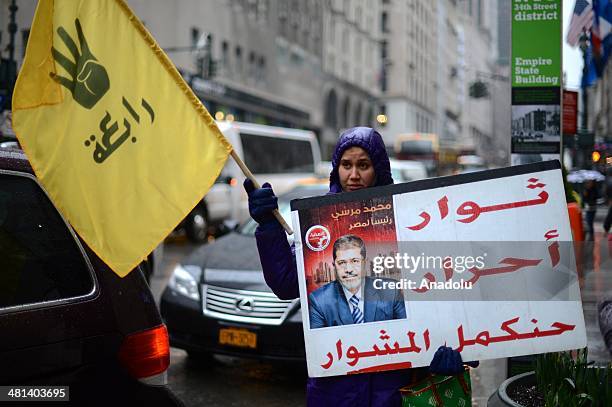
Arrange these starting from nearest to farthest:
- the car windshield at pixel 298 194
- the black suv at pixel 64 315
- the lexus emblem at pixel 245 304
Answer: the black suv at pixel 64 315 → the lexus emblem at pixel 245 304 → the car windshield at pixel 298 194

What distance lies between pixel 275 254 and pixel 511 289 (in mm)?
941

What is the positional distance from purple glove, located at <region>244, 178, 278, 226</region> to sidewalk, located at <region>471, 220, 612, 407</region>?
3296 millimetres

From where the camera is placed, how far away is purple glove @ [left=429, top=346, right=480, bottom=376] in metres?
2.70

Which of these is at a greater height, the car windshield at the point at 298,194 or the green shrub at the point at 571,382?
the car windshield at the point at 298,194

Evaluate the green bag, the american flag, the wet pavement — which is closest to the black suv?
the green bag

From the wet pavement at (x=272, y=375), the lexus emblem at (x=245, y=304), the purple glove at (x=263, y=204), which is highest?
the purple glove at (x=263, y=204)

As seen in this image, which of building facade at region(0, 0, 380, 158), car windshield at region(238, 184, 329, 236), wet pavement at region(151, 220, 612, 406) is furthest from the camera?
building facade at region(0, 0, 380, 158)

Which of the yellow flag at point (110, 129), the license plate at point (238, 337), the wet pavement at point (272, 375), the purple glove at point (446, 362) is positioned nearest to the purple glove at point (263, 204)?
the yellow flag at point (110, 129)

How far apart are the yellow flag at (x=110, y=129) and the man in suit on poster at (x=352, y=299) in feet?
2.05

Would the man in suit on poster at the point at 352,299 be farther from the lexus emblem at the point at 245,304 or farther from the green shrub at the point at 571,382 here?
the lexus emblem at the point at 245,304

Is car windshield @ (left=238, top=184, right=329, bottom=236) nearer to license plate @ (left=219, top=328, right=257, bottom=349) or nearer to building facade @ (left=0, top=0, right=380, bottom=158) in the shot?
license plate @ (left=219, top=328, right=257, bottom=349)

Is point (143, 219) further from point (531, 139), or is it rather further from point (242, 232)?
point (242, 232)

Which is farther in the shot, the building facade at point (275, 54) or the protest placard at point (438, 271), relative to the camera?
the building facade at point (275, 54)

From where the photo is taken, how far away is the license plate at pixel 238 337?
5.95 m
